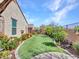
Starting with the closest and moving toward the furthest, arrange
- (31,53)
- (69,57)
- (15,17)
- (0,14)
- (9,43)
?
(69,57) < (31,53) < (9,43) < (0,14) < (15,17)

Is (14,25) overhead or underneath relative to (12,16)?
underneath

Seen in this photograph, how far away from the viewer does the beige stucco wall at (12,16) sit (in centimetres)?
2120

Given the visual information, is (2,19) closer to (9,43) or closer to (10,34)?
(10,34)

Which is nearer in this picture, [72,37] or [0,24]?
[0,24]

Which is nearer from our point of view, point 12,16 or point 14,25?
point 12,16

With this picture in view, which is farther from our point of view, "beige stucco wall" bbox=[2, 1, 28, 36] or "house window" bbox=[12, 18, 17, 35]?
"house window" bbox=[12, 18, 17, 35]

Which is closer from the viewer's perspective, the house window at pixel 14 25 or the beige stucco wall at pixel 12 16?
the beige stucco wall at pixel 12 16

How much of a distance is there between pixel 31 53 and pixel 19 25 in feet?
35.3

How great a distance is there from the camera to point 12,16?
22844 mm

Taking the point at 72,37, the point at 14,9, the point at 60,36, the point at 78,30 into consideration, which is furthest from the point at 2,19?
the point at 78,30

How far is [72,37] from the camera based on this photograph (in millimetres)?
22406

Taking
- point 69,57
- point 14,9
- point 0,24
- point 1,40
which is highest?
point 14,9

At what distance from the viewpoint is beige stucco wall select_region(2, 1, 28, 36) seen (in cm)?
2120

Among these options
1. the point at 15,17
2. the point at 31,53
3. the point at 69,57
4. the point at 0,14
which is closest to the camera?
the point at 69,57
